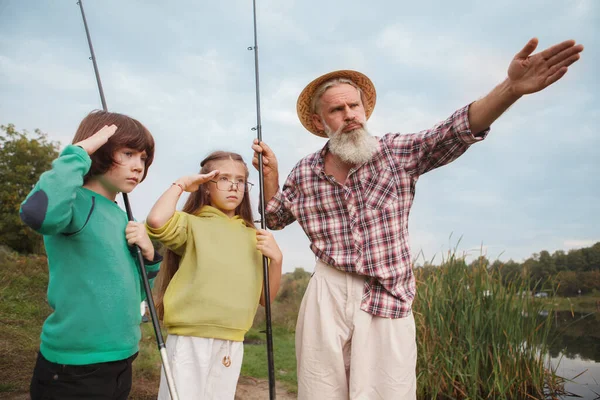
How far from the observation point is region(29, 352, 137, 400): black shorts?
1957 millimetres

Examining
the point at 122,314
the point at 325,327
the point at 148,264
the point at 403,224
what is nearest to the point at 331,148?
the point at 403,224

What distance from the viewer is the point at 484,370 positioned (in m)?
4.54

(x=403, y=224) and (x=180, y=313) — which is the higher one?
(x=403, y=224)

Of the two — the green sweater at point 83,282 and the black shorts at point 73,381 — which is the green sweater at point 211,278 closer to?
the green sweater at point 83,282

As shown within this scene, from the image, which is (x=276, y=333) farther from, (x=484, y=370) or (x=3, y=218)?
(x=3, y=218)

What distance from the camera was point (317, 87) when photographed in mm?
3229

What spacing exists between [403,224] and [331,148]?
27.7 inches

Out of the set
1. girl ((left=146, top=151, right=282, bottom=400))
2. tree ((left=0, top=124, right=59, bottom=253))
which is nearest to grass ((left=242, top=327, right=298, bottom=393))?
girl ((left=146, top=151, right=282, bottom=400))

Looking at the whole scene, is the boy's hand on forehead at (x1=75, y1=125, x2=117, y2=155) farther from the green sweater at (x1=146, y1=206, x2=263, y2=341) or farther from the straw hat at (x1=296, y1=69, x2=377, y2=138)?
the straw hat at (x1=296, y1=69, x2=377, y2=138)

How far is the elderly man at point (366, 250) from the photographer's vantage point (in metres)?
2.50

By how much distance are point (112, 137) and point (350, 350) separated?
1846mm

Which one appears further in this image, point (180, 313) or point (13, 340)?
point (13, 340)

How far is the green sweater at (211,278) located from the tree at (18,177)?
19.2 metres

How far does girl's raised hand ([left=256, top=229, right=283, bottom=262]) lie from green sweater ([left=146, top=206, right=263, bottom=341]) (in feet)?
0.43
